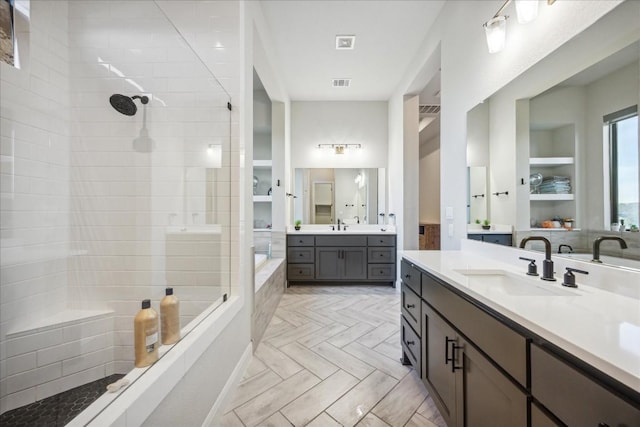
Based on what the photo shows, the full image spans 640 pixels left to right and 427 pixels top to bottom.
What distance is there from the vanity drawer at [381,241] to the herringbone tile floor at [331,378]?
114 cm

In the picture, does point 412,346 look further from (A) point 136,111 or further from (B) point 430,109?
(B) point 430,109

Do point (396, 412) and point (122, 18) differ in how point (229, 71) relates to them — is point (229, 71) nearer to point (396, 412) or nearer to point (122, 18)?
point (122, 18)

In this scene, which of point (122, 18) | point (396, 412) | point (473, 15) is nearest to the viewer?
point (396, 412)

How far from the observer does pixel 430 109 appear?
418 centimetres

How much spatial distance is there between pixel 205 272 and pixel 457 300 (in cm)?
145

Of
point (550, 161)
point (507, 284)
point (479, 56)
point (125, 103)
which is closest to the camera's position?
point (550, 161)

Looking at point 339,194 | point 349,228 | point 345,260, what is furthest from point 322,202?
point 345,260

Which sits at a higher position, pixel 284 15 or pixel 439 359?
pixel 284 15

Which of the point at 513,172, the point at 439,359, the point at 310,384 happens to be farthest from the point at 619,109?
the point at 310,384

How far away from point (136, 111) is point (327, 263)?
2.86 meters

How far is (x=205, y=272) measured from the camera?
1642 mm

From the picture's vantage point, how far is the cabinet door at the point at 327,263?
3750mm

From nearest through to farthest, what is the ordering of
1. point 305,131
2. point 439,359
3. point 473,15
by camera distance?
point 439,359 < point 473,15 < point 305,131

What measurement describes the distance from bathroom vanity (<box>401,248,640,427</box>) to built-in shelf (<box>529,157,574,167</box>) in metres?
0.50
